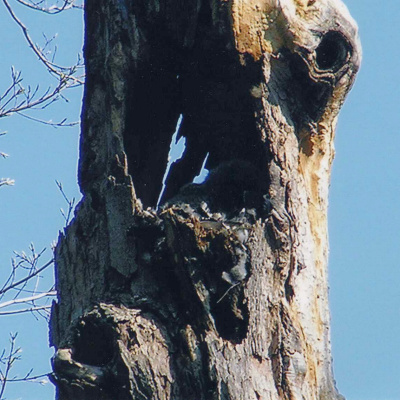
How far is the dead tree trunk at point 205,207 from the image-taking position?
178 centimetres

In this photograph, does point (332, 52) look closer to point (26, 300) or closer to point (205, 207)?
point (205, 207)

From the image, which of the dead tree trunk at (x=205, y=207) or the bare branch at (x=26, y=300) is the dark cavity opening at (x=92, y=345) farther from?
the bare branch at (x=26, y=300)

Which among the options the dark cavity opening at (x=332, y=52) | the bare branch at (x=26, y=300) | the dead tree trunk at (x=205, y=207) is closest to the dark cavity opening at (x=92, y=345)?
the dead tree trunk at (x=205, y=207)

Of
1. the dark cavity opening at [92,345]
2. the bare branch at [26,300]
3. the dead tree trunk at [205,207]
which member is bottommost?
the dark cavity opening at [92,345]

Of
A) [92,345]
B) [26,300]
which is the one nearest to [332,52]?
[92,345]

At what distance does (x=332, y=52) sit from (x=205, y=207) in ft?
1.95

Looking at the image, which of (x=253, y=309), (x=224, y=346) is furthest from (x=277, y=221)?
(x=224, y=346)

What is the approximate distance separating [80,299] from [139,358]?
1.08 feet

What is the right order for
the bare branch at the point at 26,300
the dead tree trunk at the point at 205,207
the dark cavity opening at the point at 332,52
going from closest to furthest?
the dead tree trunk at the point at 205,207, the dark cavity opening at the point at 332,52, the bare branch at the point at 26,300

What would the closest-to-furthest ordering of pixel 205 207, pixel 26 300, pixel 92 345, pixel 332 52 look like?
pixel 92 345, pixel 205 207, pixel 332 52, pixel 26 300

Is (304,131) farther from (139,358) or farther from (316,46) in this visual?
(139,358)

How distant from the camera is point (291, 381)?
5.91 feet

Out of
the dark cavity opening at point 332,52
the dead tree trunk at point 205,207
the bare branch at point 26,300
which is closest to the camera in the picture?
the dead tree trunk at point 205,207

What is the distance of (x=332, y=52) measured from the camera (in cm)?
221
